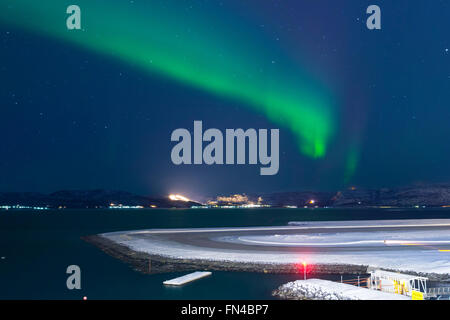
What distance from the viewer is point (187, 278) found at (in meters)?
41.8

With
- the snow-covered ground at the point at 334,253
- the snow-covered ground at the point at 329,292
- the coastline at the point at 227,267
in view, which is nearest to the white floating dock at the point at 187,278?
the coastline at the point at 227,267

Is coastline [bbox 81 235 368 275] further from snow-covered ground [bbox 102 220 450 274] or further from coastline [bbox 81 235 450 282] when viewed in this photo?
snow-covered ground [bbox 102 220 450 274]

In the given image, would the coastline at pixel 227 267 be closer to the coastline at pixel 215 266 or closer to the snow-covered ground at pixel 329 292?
the coastline at pixel 215 266

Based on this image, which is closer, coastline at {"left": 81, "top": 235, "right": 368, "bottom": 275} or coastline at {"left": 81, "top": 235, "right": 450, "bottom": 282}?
coastline at {"left": 81, "top": 235, "right": 450, "bottom": 282}

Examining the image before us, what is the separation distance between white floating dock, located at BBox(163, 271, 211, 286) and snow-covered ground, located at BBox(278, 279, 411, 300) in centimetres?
855

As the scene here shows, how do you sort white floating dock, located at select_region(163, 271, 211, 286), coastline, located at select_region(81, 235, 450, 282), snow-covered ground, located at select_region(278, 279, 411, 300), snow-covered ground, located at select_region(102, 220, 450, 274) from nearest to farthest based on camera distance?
snow-covered ground, located at select_region(278, 279, 411, 300) < white floating dock, located at select_region(163, 271, 211, 286) < coastline, located at select_region(81, 235, 450, 282) < snow-covered ground, located at select_region(102, 220, 450, 274)

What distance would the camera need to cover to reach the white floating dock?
40.5 meters

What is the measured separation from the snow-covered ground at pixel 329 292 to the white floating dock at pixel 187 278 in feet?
28.1

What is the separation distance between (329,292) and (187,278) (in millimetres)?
13846

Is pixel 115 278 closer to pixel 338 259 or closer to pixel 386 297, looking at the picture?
pixel 338 259

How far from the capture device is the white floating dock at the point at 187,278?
4050cm

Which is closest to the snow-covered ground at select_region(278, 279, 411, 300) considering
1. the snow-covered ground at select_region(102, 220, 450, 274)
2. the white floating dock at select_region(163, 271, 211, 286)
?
the white floating dock at select_region(163, 271, 211, 286)
